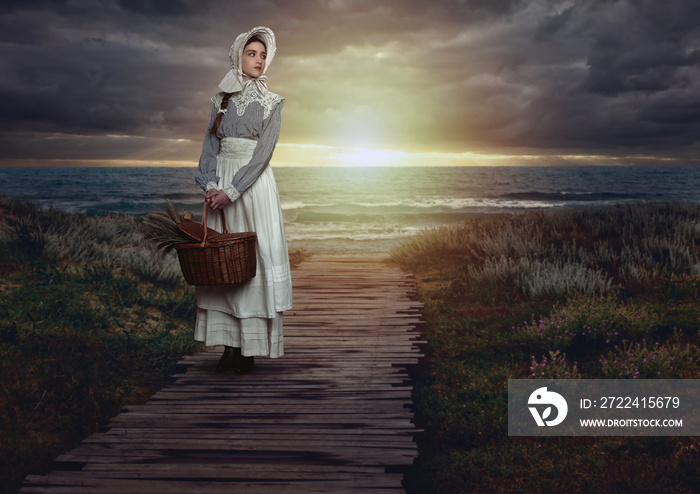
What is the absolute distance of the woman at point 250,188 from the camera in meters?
4.47

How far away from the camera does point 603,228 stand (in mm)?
11266

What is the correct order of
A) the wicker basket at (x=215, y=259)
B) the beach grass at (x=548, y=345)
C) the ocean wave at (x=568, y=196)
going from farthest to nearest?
the ocean wave at (x=568, y=196) < the wicker basket at (x=215, y=259) < the beach grass at (x=548, y=345)

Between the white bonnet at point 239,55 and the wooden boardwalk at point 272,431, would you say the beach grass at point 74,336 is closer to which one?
the wooden boardwalk at point 272,431

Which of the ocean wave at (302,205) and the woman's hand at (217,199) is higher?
the ocean wave at (302,205)

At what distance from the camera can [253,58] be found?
14.7ft

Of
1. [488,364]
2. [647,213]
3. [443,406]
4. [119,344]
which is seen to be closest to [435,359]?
[488,364]

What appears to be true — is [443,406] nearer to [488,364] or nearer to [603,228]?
[488,364]

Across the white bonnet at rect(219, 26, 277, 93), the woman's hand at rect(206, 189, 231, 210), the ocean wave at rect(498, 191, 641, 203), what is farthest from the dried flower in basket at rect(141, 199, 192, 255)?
the ocean wave at rect(498, 191, 641, 203)

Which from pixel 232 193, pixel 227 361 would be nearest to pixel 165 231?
pixel 232 193

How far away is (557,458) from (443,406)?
103 cm

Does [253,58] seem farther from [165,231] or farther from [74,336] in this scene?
[74,336]

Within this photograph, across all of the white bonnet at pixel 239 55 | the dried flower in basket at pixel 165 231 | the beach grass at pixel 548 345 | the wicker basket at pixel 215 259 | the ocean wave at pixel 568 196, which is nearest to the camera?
the beach grass at pixel 548 345

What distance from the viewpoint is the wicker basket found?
3.94 m

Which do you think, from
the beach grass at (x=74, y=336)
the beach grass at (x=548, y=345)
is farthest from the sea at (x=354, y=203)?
the beach grass at (x=74, y=336)
